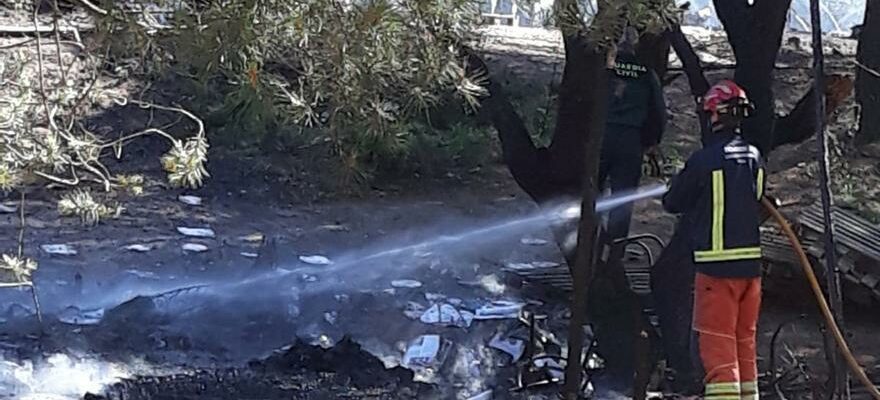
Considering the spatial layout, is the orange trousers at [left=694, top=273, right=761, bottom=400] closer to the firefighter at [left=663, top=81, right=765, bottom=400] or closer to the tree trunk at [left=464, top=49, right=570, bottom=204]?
the firefighter at [left=663, top=81, right=765, bottom=400]

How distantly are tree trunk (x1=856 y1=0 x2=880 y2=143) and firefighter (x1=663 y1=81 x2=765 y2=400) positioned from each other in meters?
7.92

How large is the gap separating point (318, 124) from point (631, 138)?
391 centimetres

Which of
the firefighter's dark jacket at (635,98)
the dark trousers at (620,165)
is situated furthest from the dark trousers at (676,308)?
the firefighter's dark jacket at (635,98)

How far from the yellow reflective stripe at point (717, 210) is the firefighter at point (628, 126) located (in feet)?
5.45

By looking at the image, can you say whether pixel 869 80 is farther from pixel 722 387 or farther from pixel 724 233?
pixel 722 387

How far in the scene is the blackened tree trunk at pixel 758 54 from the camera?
22.3ft

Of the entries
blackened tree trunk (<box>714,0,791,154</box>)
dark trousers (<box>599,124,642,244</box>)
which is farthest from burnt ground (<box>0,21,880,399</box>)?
blackened tree trunk (<box>714,0,791,154</box>)

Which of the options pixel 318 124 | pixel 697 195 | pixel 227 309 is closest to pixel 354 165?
pixel 318 124

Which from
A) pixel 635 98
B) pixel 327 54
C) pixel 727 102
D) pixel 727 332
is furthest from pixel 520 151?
pixel 327 54

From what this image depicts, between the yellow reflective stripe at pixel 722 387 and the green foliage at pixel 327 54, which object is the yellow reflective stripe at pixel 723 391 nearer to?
the yellow reflective stripe at pixel 722 387

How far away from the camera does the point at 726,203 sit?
5668 millimetres

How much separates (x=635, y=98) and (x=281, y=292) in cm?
258

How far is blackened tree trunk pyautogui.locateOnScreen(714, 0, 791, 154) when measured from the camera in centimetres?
680

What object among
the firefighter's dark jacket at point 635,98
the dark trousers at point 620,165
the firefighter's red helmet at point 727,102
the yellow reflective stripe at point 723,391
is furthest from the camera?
the dark trousers at point 620,165
